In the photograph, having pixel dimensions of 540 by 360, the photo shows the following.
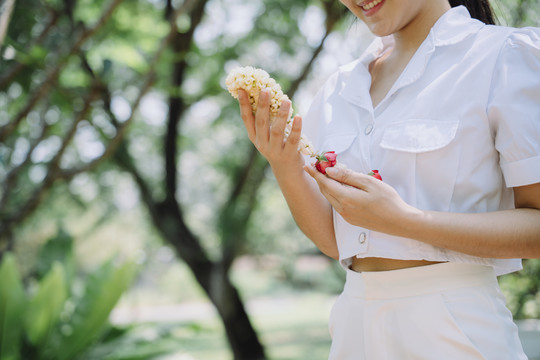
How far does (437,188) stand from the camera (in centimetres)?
104

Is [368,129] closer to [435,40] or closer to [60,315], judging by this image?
[435,40]

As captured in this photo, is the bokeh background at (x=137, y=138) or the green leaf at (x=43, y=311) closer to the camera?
the bokeh background at (x=137, y=138)

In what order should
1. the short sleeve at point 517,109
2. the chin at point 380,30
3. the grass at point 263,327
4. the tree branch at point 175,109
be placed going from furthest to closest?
1. the tree branch at point 175,109
2. the grass at point 263,327
3. the chin at point 380,30
4. the short sleeve at point 517,109

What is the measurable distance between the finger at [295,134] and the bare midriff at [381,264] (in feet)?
0.86

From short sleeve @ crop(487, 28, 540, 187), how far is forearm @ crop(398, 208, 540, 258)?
7cm

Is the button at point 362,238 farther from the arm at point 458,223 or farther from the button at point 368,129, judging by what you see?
the button at point 368,129

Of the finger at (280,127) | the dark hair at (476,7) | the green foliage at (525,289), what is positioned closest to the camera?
the finger at (280,127)

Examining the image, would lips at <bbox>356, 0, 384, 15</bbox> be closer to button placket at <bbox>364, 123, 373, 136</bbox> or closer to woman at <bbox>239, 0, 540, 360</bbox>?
woman at <bbox>239, 0, 540, 360</bbox>

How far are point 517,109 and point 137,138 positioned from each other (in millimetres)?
5979

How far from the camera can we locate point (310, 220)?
126cm

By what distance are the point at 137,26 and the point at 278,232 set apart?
5.86 m

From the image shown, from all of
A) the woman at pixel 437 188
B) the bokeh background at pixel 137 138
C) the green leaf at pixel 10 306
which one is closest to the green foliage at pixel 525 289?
the bokeh background at pixel 137 138

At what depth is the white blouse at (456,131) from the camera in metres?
0.98

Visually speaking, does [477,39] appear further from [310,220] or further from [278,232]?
[278,232]
